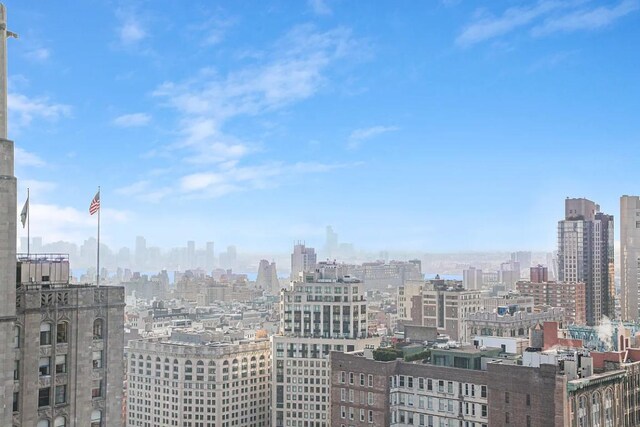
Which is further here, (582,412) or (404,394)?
(404,394)

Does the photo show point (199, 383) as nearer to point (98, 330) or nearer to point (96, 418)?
point (96, 418)

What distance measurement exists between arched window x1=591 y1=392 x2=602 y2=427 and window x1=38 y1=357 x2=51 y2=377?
47366 millimetres

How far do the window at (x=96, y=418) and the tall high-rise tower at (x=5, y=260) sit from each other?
18.0 feet

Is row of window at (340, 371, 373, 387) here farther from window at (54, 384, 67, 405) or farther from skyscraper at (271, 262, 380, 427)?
skyscraper at (271, 262, 380, 427)

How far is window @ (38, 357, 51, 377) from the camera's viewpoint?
3884cm

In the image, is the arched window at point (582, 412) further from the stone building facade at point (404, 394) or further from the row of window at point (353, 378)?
the row of window at point (353, 378)

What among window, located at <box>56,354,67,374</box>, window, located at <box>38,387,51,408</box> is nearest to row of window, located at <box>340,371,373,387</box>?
window, located at <box>56,354,67,374</box>

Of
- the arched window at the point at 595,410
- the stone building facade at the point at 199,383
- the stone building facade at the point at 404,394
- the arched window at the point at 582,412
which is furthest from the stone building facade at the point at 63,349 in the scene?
the stone building facade at the point at 199,383

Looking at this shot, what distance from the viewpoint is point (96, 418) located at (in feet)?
135

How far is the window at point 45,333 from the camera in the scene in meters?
39.0

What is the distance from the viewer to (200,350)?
462 ft

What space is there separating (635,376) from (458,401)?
17349 millimetres

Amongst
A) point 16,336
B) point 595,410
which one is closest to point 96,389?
point 16,336

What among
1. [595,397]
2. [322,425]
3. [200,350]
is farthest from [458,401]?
[200,350]
